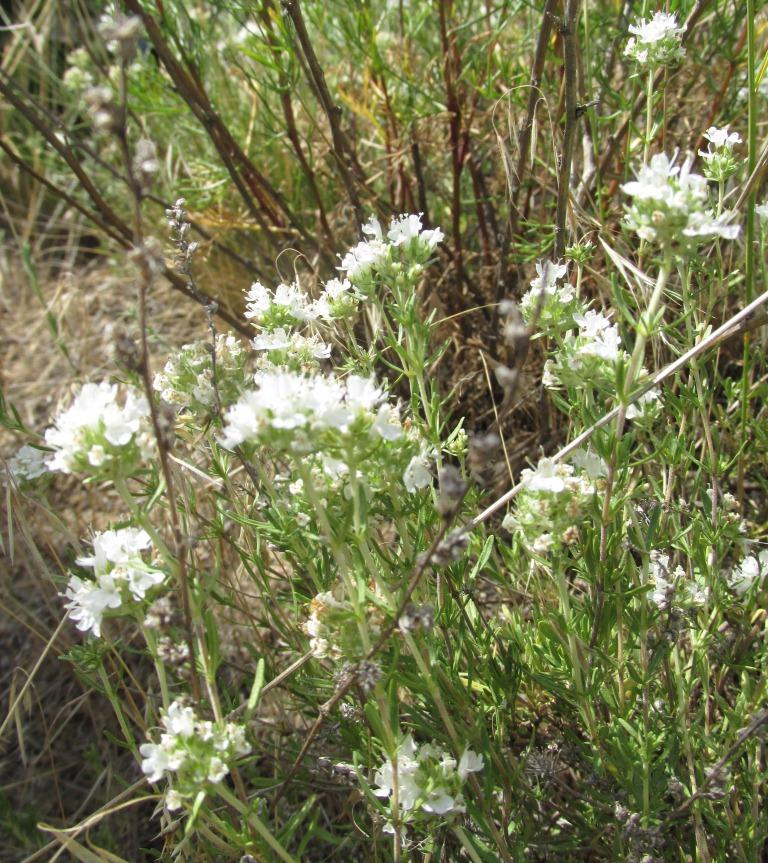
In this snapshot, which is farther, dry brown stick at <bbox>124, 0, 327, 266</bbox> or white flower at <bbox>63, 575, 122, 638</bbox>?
dry brown stick at <bbox>124, 0, 327, 266</bbox>

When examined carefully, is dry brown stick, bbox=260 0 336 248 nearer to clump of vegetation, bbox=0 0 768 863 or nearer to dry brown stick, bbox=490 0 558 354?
clump of vegetation, bbox=0 0 768 863

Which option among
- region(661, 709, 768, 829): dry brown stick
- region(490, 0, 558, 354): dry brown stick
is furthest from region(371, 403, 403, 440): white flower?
region(490, 0, 558, 354): dry brown stick

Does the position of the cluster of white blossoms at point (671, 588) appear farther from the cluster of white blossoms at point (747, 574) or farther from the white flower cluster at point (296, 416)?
the white flower cluster at point (296, 416)

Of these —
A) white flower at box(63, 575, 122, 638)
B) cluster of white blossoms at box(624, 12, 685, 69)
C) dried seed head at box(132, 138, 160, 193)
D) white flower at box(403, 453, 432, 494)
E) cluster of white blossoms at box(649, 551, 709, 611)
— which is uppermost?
cluster of white blossoms at box(624, 12, 685, 69)

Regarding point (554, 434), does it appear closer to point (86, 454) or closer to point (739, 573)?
point (739, 573)

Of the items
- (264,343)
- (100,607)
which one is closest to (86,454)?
(100,607)

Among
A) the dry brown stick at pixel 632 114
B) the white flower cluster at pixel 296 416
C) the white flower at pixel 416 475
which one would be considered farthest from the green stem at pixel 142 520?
the dry brown stick at pixel 632 114

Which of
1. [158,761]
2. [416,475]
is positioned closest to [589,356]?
[416,475]
